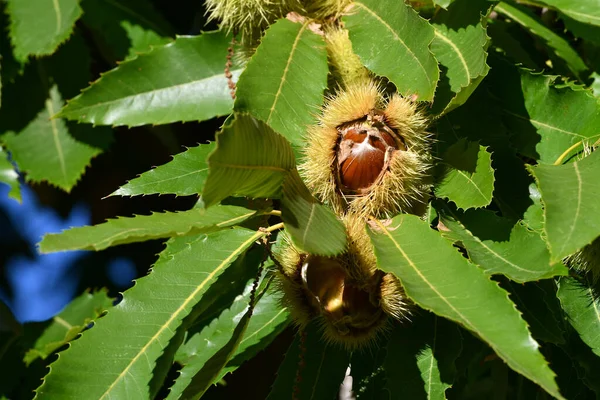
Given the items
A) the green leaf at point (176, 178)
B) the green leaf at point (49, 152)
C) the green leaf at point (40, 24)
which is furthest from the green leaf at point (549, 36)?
the green leaf at point (49, 152)

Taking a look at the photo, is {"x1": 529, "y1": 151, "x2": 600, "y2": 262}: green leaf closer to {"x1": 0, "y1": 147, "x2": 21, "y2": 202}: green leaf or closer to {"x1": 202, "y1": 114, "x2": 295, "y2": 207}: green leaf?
{"x1": 202, "y1": 114, "x2": 295, "y2": 207}: green leaf

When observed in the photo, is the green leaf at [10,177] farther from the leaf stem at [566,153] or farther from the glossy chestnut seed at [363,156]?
the leaf stem at [566,153]

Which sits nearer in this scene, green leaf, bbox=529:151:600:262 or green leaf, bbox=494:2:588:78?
green leaf, bbox=529:151:600:262

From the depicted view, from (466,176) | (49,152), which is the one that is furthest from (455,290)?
(49,152)

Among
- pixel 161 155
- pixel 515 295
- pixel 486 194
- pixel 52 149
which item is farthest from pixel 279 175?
pixel 161 155

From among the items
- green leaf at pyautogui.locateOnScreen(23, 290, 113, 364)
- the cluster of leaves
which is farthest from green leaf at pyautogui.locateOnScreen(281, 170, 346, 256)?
green leaf at pyautogui.locateOnScreen(23, 290, 113, 364)

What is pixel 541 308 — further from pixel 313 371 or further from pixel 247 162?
pixel 247 162

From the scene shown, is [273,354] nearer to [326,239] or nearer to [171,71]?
[171,71]

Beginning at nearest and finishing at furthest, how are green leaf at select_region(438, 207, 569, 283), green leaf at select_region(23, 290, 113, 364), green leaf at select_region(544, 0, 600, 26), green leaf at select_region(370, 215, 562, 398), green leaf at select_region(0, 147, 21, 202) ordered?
green leaf at select_region(370, 215, 562, 398)
green leaf at select_region(438, 207, 569, 283)
green leaf at select_region(544, 0, 600, 26)
green leaf at select_region(0, 147, 21, 202)
green leaf at select_region(23, 290, 113, 364)
